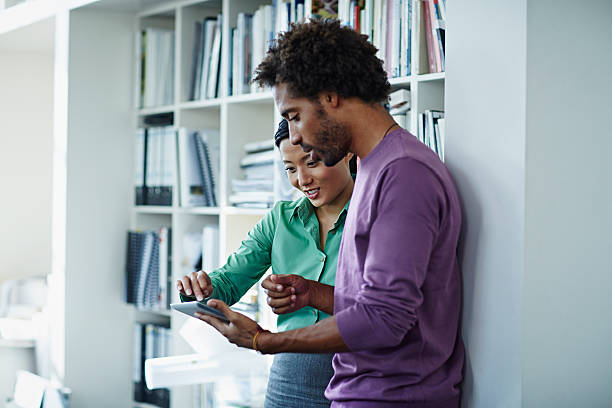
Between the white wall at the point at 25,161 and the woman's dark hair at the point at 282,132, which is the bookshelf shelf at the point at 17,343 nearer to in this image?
the white wall at the point at 25,161

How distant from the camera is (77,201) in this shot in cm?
318

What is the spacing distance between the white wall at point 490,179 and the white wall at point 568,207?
0.02 metres

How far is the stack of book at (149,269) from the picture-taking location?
3.18m

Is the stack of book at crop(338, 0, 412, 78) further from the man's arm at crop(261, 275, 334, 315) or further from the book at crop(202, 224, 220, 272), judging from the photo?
the book at crop(202, 224, 220, 272)

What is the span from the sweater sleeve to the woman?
1.83 feet

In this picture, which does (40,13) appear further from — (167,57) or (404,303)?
(404,303)

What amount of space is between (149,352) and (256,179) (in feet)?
3.66

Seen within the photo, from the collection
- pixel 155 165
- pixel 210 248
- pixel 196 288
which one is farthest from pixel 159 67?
pixel 196 288

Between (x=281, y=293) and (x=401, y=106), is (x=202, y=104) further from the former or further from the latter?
(x=281, y=293)

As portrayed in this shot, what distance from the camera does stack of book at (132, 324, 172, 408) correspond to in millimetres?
3203

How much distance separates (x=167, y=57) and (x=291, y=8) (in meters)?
0.94

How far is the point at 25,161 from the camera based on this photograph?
Answer: 4.17 metres

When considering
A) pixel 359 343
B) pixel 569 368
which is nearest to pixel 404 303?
pixel 359 343

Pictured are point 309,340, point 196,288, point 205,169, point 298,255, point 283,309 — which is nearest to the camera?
point 309,340
